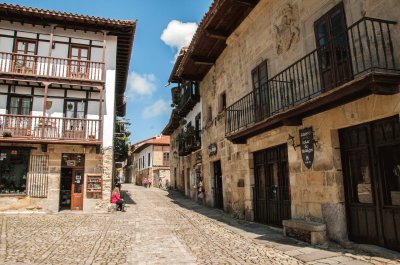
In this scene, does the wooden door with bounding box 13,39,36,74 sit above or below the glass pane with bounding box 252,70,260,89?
above

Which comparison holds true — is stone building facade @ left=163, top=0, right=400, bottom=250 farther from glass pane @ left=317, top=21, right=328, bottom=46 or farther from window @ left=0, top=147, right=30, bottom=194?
window @ left=0, top=147, right=30, bottom=194

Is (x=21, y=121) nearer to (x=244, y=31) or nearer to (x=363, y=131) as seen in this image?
(x=244, y=31)

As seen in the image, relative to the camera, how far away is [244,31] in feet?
37.8

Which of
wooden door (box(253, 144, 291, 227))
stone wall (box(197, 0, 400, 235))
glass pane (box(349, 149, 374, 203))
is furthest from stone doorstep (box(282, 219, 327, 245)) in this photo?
wooden door (box(253, 144, 291, 227))

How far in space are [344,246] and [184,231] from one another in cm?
444

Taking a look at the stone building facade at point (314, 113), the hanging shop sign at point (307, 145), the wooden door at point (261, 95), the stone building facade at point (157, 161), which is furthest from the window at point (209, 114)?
the stone building facade at point (157, 161)

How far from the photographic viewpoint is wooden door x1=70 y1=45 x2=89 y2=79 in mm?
15203

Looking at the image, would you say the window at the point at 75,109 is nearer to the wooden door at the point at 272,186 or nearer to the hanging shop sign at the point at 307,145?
the wooden door at the point at 272,186

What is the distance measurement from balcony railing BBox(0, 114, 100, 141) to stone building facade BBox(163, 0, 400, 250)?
20.8 ft

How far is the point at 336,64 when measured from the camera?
245 inches

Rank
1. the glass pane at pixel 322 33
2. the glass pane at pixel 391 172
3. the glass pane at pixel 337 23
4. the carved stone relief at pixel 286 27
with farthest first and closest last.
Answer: the carved stone relief at pixel 286 27 → the glass pane at pixel 322 33 → the glass pane at pixel 337 23 → the glass pane at pixel 391 172

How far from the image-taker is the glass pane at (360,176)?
624cm

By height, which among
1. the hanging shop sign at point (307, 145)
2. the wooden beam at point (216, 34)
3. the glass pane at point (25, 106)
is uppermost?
the wooden beam at point (216, 34)

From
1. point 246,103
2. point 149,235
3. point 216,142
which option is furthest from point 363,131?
point 216,142
